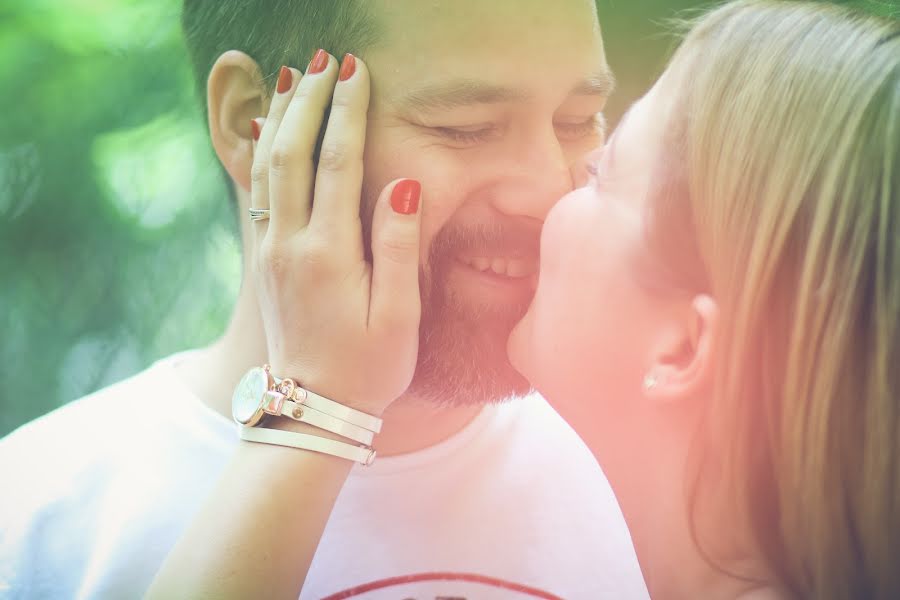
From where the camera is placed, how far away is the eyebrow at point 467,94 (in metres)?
0.79

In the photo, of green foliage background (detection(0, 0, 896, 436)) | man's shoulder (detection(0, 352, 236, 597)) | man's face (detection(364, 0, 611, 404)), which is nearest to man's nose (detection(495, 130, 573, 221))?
man's face (detection(364, 0, 611, 404))

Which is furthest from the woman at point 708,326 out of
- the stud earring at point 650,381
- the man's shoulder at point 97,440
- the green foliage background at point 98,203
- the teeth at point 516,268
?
the green foliage background at point 98,203

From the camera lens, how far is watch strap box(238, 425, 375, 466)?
2.38 feet

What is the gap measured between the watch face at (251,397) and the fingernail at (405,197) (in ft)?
0.71

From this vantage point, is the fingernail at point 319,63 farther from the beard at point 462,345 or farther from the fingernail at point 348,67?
the beard at point 462,345

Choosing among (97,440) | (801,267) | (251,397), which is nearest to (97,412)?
(97,440)

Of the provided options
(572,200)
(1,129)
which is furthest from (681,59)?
(1,129)

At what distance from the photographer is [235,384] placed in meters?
0.93

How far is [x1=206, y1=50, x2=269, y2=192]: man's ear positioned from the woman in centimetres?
19

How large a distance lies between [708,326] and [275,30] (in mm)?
634

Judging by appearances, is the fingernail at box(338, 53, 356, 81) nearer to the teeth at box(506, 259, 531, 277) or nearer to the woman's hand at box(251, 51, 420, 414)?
the woman's hand at box(251, 51, 420, 414)

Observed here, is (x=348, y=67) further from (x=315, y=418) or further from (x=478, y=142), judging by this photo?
(x=315, y=418)

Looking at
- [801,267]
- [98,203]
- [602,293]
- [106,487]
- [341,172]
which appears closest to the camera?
[801,267]

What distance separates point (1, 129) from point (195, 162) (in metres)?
0.28
